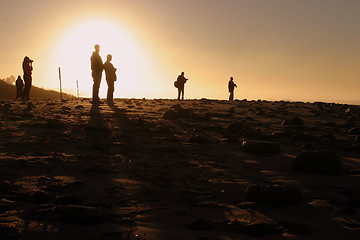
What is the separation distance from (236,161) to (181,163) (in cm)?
93

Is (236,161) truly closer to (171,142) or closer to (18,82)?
(171,142)

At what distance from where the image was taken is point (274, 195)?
3.66m

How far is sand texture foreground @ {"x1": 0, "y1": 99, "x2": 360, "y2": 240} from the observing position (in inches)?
118

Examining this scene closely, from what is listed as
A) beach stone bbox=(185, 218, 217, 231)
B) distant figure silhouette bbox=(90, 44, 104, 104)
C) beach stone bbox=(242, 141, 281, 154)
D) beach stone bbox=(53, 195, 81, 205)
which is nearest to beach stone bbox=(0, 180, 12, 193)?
beach stone bbox=(53, 195, 81, 205)

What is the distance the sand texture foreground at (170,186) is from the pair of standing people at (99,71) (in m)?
7.03

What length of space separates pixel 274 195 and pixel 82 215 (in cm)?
197

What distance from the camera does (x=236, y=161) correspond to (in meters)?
5.58

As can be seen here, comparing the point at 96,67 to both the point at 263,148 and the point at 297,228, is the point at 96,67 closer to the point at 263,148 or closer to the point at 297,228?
the point at 263,148

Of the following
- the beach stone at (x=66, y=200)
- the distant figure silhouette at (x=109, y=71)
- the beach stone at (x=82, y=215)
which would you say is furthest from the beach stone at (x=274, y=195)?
the distant figure silhouette at (x=109, y=71)

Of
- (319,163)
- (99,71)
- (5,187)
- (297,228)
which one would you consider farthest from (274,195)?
(99,71)

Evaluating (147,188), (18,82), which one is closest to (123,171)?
(147,188)

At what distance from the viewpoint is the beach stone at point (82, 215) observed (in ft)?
9.82

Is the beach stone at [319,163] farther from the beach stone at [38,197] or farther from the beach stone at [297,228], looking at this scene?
the beach stone at [38,197]

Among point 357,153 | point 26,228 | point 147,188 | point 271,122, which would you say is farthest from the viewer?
point 271,122
